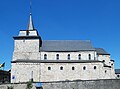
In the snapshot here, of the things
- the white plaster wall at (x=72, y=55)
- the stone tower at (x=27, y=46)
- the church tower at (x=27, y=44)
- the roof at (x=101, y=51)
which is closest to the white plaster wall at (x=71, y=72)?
the white plaster wall at (x=72, y=55)

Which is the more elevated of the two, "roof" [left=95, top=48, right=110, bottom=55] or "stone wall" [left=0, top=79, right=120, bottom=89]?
"roof" [left=95, top=48, right=110, bottom=55]

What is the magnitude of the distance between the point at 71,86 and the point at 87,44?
19119 millimetres

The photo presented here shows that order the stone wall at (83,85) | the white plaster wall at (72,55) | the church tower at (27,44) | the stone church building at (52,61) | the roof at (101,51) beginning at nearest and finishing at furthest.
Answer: the stone wall at (83,85), the stone church building at (52,61), the church tower at (27,44), the white plaster wall at (72,55), the roof at (101,51)

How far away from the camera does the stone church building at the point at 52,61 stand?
164ft

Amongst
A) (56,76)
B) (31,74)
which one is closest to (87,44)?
(56,76)

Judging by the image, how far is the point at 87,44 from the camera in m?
55.0

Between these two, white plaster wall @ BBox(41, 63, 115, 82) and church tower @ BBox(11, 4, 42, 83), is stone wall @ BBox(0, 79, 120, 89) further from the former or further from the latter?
white plaster wall @ BBox(41, 63, 115, 82)

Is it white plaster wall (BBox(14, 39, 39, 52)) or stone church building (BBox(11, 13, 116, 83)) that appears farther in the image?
white plaster wall (BBox(14, 39, 39, 52))

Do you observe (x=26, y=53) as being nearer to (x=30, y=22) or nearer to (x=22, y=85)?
(x=30, y=22)

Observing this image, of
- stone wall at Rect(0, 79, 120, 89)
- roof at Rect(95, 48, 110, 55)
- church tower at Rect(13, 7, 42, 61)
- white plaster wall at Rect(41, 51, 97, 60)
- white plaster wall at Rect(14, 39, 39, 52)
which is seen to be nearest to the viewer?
stone wall at Rect(0, 79, 120, 89)

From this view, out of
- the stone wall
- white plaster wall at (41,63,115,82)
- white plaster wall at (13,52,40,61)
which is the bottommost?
the stone wall

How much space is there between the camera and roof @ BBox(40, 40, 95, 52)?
176 ft

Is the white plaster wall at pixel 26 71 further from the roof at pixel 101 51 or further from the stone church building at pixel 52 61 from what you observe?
the roof at pixel 101 51

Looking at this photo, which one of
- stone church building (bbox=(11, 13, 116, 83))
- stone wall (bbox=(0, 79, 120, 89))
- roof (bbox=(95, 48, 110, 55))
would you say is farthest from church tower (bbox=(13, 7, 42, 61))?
roof (bbox=(95, 48, 110, 55))
